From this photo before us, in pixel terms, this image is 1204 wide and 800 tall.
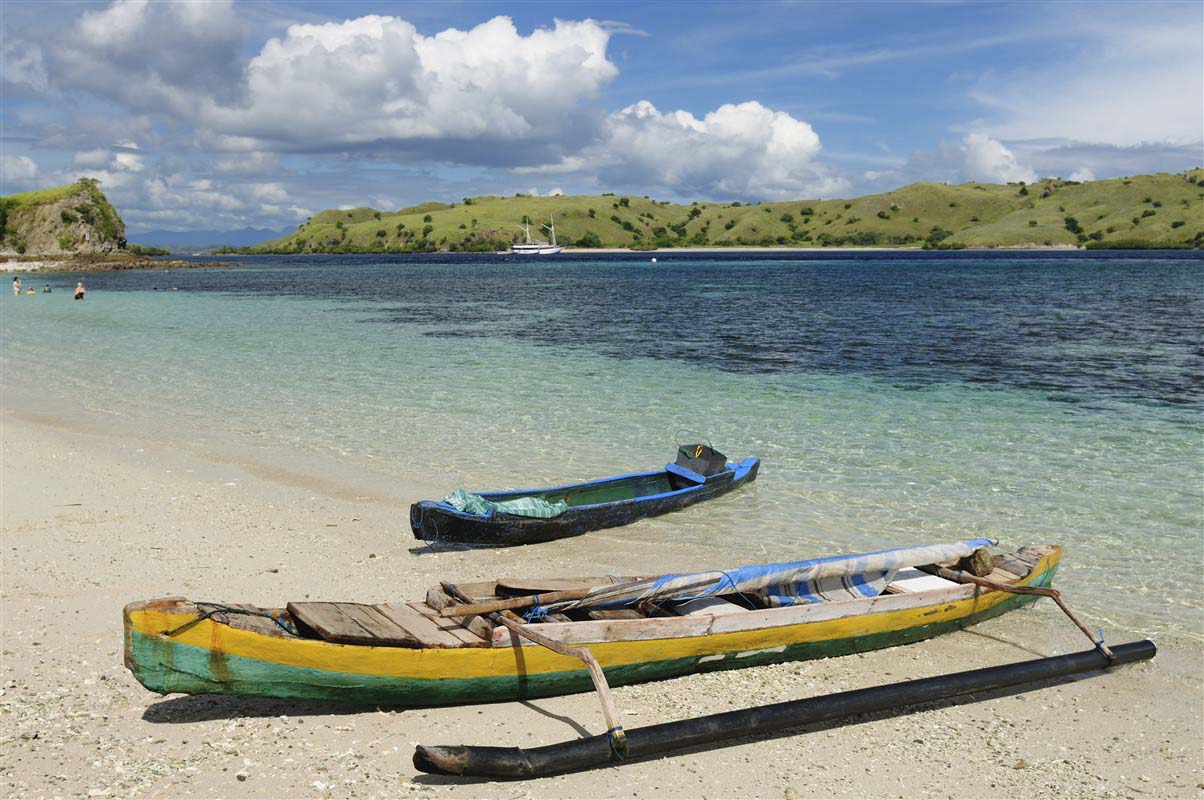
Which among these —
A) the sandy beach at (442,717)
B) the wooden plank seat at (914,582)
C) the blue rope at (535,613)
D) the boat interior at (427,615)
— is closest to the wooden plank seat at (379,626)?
the boat interior at (427,615)

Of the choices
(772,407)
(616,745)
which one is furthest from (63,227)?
(616,745)

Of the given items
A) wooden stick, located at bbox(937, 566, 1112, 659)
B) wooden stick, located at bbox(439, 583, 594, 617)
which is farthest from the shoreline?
wooden stick, located at bbox(937, 566, 1112, 659)

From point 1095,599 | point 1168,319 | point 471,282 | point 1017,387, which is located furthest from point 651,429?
point 471,282

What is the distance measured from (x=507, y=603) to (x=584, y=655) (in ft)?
3.19

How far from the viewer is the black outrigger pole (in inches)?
267

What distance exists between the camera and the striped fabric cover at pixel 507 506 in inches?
477

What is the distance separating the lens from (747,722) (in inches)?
296

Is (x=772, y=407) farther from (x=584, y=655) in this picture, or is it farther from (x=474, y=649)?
(x=474, y=649)

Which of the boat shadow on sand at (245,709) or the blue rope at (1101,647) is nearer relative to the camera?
the boat shadow on sand at (245,709)

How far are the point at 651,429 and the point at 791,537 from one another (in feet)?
25.4

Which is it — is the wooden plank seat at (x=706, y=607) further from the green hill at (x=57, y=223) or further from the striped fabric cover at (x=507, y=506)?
the green hill at (x=57, y=223)

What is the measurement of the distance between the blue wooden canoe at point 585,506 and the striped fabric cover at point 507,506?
7 centimetres

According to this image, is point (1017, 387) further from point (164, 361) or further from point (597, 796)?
point (164, 361)

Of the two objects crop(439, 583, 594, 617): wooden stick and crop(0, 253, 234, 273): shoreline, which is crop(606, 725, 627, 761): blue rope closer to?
crop(439, 583, 594, 617): wooden stick
